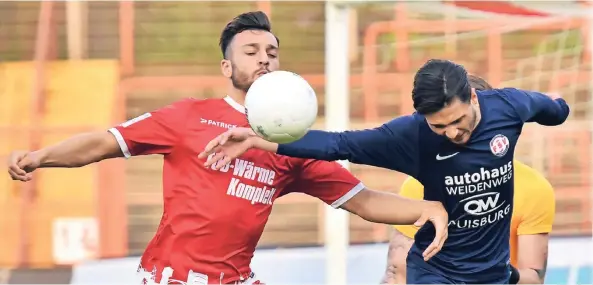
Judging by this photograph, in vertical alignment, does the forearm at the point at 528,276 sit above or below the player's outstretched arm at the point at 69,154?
below

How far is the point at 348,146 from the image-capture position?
4.32 metres

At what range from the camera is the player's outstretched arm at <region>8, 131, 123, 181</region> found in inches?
174

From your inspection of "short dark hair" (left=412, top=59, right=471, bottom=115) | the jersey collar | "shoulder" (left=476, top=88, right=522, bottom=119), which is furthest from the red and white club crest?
the jersey collar

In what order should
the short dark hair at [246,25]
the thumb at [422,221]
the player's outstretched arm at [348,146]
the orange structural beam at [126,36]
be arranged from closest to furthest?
the player's outstretched arm at [348,146], the thumb at [422,221], the short dark hair at [246,25], the orange structural beam at [126,36]

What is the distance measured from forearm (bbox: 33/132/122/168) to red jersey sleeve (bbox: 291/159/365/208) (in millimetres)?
848

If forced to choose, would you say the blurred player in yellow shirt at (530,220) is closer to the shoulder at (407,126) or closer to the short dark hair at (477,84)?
the short dark hair at (477,84)

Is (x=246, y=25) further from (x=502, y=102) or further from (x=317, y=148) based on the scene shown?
(x=502, y=102)

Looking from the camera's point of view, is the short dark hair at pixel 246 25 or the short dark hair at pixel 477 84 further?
the short dark hair at pixel 477 84

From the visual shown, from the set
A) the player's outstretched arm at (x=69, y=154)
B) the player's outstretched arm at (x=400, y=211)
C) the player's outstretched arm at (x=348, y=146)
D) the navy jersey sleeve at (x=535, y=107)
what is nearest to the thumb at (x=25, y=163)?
the player's outstretched arm at (x=69, y=154)

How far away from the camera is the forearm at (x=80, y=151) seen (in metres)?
4.49

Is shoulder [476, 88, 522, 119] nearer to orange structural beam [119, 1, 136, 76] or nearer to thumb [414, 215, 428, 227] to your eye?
thumb [414, 215, 428, 227]

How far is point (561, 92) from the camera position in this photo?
368 inches

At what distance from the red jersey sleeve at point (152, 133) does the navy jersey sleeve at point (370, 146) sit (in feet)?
2.05

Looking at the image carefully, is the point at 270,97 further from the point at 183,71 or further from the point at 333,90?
the point at 183,71
